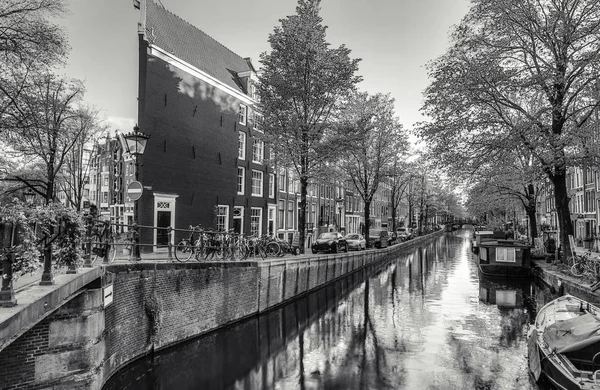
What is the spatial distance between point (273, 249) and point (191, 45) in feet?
48.2

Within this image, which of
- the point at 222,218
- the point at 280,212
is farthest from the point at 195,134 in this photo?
the point at 280,212

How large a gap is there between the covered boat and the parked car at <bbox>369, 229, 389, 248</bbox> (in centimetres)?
3019

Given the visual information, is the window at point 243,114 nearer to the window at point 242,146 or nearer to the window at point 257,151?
the window at point 242,146

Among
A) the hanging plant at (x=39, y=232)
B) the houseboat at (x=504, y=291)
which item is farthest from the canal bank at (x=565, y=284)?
the hanging plant at (x=39, y=232)

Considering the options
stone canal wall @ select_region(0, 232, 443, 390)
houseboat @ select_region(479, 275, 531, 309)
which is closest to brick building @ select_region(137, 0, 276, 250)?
stone canal wall @ select_region(0, 232, 443, 390)

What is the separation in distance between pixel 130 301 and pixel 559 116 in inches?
712

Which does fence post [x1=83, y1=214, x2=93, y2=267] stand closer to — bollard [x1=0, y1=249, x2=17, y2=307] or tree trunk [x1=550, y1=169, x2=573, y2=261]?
bollard [x1=0, y1=249, x2=17, y2=307]

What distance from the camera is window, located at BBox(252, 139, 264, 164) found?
30.6 metres

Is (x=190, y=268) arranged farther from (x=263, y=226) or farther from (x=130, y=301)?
(x=263, y=226)

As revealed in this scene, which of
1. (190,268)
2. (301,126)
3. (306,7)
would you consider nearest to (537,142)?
(301,126)

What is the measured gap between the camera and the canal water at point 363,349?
9.56m

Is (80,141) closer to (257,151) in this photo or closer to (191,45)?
(191,45)

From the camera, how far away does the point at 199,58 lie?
26016 millimetres

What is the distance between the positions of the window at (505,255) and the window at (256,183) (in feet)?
54.6
